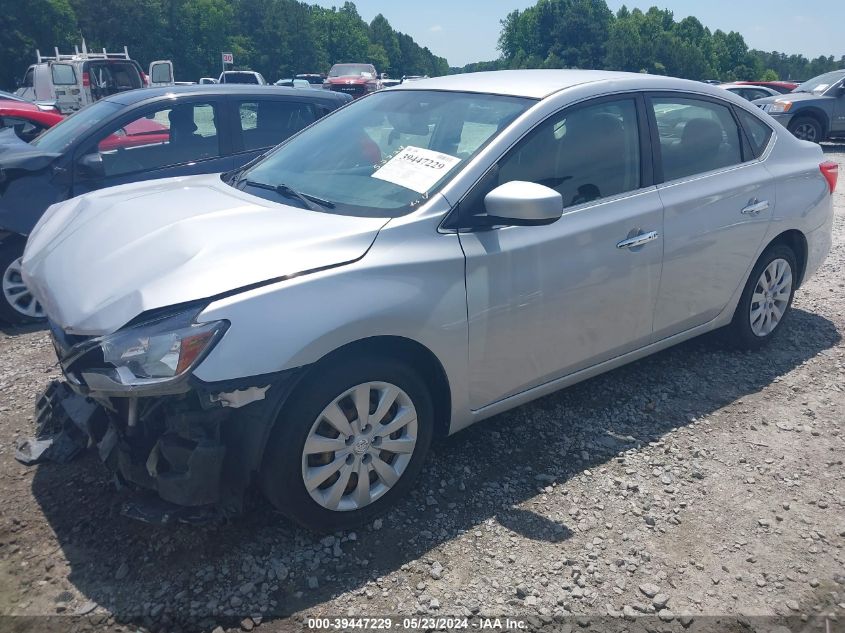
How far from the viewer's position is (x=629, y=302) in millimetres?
3631

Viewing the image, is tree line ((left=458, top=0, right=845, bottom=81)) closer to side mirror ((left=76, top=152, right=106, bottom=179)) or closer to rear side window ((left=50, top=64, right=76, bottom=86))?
rear side window ((left=50, top=64, right=76, bottom=86))

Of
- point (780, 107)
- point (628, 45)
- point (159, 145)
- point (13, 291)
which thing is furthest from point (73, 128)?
point (628, 45)

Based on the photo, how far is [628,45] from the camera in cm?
8381

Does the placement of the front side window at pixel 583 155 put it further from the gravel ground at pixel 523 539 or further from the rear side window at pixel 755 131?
the gravel ground at pixel 523 539

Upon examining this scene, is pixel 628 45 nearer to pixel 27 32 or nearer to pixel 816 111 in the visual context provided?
pixel 27 32

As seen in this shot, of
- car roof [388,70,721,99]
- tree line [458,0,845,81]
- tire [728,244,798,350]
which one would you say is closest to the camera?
car roof [388,70,721,99]

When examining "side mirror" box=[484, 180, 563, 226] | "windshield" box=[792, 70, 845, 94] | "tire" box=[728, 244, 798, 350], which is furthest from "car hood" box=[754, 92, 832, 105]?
"side mirror" box=[484, 180, 563, 226]

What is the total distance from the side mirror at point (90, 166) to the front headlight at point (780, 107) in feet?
46.7

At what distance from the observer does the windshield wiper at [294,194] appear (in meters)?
3.15

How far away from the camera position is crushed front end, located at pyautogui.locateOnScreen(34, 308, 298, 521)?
2408mm

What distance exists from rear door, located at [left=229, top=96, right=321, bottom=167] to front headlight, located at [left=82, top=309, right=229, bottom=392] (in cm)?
349

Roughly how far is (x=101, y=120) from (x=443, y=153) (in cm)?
349

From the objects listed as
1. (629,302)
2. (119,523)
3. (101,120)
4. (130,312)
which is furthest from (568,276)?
(101,120)

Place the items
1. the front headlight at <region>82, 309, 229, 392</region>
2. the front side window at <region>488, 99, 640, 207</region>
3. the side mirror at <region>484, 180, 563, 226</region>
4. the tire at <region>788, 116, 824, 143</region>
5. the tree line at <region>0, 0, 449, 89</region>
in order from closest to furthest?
the front headlight at <region>82, 309, 229, 392</region>, the side mirror at <region>484, 180, 563, 226</region>, the front side window at <region>488, 99, 640, 207</region>, the tire at <region>788, 116, 824, 143</region>, the tree line at <region>0, 0, 449, 89</region>
